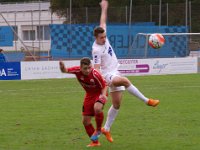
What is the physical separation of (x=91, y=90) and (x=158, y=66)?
20.2 m

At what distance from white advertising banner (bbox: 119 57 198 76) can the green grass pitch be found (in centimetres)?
725

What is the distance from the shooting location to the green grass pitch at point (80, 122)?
9305 millimetres

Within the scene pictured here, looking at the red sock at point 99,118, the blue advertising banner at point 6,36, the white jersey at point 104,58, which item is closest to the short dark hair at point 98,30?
the white jersey at point 104,58

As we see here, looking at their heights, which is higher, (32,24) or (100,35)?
(32,24)

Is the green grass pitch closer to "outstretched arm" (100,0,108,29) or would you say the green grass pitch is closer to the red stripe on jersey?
the red stripe on jersey

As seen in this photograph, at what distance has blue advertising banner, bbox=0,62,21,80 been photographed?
26.1 m

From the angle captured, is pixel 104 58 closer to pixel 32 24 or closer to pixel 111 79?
pixel 111 79

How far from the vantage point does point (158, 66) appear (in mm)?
28984

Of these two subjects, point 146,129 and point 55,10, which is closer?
point 146,129

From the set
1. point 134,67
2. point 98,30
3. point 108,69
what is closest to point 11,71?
point 134,67

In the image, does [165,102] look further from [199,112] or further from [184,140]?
[184,140]

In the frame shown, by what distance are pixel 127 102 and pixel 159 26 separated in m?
→ 25.4

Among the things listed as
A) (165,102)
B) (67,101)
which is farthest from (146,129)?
(67,101)

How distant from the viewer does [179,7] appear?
41656 millimetres
